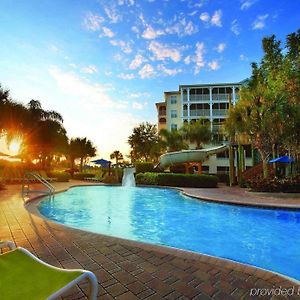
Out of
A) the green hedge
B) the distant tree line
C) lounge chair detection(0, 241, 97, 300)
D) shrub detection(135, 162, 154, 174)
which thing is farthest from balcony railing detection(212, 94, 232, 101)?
lounge chair detection(0, 241, 97, 300)

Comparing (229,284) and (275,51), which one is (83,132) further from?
(229,284)

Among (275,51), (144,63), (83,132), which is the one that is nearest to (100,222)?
(144,63)

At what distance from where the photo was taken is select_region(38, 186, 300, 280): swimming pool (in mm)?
6230

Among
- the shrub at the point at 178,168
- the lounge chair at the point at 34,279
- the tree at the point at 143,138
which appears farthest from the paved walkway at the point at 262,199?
the tree at the point at 143,138

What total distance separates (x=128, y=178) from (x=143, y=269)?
2319cm

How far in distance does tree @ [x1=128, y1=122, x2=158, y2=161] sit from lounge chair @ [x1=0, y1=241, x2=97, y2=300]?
4196cm

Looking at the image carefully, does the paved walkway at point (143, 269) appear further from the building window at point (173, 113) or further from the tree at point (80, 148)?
the building window at point (173, 113)

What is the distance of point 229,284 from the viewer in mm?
3137

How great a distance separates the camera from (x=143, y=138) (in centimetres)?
4525

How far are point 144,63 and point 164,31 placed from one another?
219cm

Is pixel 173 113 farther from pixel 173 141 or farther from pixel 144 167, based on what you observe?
pixel 144 167

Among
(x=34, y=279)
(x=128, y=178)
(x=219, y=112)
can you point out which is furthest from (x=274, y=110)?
(x=219, y=112)

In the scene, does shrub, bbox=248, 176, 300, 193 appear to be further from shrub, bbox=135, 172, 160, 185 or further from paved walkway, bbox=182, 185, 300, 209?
shrub, bbox=135, 172, 160, 185

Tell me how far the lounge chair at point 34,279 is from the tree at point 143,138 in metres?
42.0
